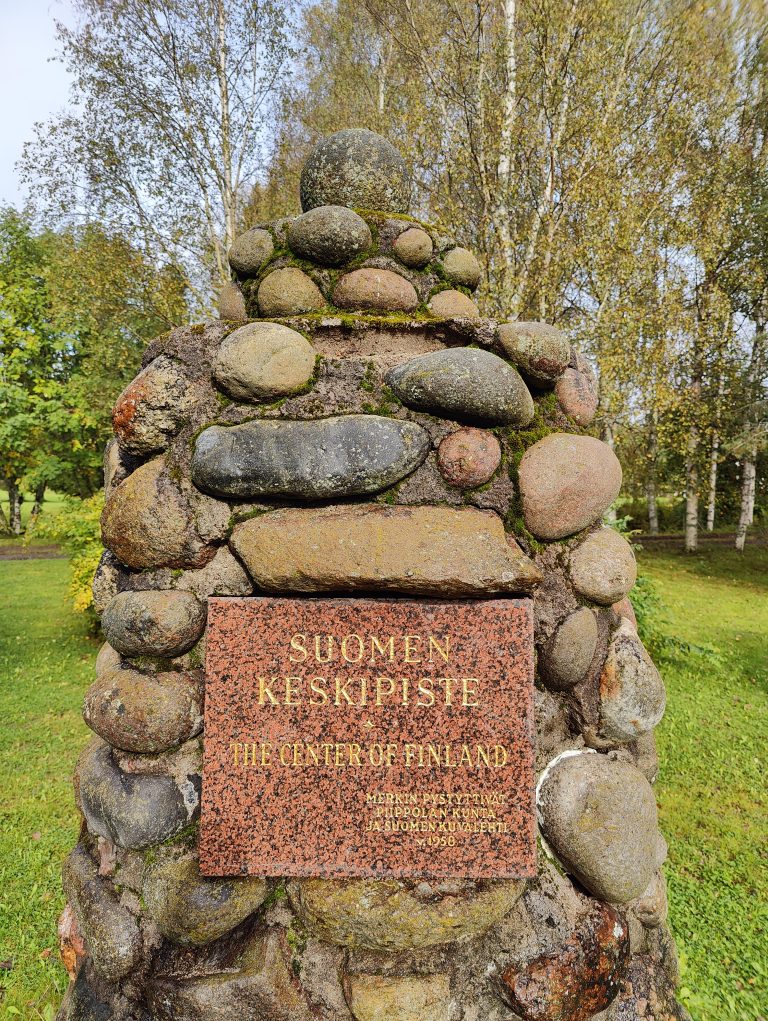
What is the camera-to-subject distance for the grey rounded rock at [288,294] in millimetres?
2373

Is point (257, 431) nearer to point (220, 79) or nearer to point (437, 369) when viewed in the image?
point (437, 369)

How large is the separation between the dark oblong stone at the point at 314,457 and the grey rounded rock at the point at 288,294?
0.71 m

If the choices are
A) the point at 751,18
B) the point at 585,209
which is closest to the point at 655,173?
the point at 585,209

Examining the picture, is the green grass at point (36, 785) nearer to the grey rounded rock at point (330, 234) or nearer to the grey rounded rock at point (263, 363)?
the grey rounded rock at point (263, 363)

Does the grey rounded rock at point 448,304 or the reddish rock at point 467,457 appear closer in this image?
the reddish rock at point 467,457

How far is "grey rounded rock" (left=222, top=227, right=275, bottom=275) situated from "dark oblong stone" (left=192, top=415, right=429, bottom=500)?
3.44 ft

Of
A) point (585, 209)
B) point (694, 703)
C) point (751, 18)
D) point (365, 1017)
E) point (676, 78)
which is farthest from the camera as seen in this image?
point (751, 18)

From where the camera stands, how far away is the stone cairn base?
1.77 metres

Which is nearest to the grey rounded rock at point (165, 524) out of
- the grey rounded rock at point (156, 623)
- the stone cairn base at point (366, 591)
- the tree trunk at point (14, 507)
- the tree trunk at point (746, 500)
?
the stone cairn base at point (366, 591)

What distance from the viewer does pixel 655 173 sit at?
11328 millimetres

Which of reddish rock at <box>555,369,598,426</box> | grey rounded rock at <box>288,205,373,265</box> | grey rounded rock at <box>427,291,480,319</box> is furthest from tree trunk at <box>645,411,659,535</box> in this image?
grey rounded rock at <box>288,205,373,265</box>

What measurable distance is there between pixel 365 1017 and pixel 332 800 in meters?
0.59

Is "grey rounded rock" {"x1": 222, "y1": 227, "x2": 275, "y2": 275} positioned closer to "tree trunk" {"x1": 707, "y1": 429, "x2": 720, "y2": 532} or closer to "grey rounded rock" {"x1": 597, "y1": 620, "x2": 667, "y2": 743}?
"grey rounded rock" {"x1": 597, "y1": 620, "x2": 667, "y2": 743}

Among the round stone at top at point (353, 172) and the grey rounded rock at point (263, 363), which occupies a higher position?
the round stone at top at point (353, 172)
